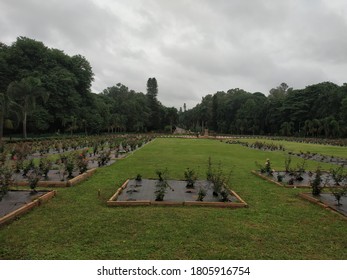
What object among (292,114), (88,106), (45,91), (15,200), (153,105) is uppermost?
(153,105)

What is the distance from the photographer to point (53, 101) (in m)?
40.6

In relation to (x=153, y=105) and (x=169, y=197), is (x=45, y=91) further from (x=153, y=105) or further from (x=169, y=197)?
(x=153, y=105)

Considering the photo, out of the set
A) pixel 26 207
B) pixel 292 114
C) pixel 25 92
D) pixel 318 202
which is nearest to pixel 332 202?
pixel 318 202

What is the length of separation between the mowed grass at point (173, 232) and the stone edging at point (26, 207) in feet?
0.54

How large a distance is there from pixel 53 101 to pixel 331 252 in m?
43.0

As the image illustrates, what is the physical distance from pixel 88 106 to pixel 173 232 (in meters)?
47.7

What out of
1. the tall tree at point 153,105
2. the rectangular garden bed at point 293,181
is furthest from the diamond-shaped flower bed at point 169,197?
the tall tree at point 153,105

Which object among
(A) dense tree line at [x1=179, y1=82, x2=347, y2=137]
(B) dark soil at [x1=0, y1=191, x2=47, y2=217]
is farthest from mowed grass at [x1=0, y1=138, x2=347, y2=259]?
(A) dense tree line at [x1=179, y1=82, x2=347, y2=137]

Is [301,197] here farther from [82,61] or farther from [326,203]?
[82,61]

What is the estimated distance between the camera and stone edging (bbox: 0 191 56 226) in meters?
4.84

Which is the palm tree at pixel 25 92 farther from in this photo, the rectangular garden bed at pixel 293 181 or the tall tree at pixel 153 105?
the tall tree at pixel 153 105

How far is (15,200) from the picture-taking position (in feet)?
19.9

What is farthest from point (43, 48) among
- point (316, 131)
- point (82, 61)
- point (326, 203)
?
point (316, 131)

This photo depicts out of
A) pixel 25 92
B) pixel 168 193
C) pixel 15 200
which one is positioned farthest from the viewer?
pixel 25 92
